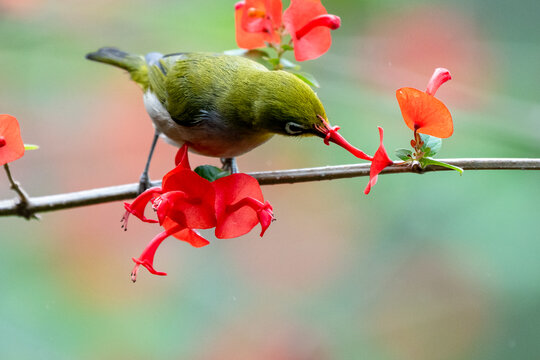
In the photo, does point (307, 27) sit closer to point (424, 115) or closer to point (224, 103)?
point (224, 103)

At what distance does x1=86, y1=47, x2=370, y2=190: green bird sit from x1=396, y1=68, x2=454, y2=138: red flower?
0.21 m

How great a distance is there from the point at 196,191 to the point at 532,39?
6.01 meters

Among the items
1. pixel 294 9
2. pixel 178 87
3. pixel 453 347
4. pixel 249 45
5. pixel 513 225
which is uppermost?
pixel 294 9

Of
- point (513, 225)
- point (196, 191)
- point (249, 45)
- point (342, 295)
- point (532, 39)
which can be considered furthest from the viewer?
point (532, 39)

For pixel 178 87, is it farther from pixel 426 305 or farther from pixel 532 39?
pixel 532 39

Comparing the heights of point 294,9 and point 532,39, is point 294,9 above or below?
above

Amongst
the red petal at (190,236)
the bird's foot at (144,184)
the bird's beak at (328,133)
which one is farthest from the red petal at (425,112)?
the bird's foot at (144,184)

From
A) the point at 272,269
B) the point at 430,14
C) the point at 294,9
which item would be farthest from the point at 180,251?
the point at 430,14

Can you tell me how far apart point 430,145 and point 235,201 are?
65 cm

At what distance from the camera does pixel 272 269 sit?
5438 mm

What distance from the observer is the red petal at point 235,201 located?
6.47 ft

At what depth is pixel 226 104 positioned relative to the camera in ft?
8.79

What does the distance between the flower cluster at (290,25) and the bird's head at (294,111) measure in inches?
11.2

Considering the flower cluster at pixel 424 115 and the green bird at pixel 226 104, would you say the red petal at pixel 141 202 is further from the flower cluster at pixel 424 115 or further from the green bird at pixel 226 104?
the flower cluster at pixel 424 115
